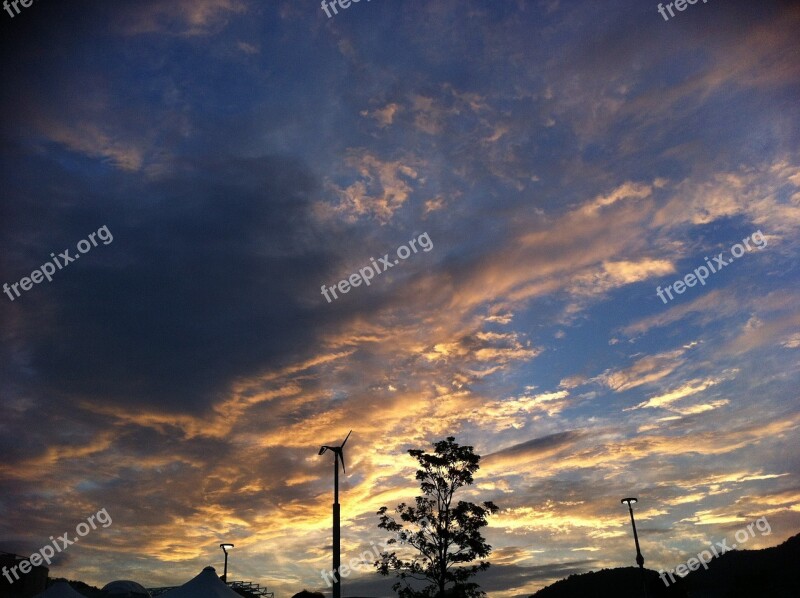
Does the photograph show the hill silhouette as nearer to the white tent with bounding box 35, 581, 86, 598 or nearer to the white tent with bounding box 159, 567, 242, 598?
the white tent with bounding box 159, 567, 242, 598

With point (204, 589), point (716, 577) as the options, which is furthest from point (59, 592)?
point (716, 577)

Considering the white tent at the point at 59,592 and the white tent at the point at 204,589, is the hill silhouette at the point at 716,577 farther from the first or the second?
the white tent at the point at 59,592

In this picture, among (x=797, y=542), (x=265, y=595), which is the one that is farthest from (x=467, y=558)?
(x=797, y=542)

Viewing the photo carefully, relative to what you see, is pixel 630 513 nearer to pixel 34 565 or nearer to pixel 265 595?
pixel 265 595

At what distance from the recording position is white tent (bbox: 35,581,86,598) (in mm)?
36469

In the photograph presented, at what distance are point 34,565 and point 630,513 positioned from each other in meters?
60.4

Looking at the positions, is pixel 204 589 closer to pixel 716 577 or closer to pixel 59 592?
pixel 59 592

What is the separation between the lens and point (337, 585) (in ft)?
73.6

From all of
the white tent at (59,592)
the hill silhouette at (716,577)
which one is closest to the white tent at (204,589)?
the white tent at (59,592)

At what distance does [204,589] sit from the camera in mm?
29500

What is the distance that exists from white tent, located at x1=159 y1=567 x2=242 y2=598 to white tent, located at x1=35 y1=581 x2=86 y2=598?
1129 cm

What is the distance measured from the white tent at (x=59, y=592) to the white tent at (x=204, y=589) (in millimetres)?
11288

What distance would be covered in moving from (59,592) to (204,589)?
46.6ft

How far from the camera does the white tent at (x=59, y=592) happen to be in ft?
120
